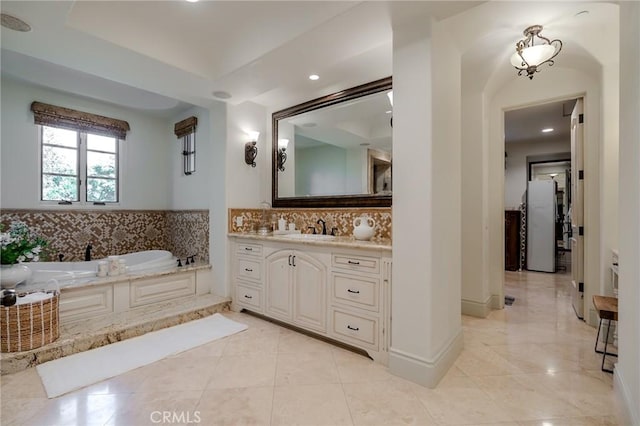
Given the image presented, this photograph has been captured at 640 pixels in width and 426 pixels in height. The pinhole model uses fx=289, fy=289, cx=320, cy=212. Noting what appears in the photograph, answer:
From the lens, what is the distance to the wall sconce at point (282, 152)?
3799 mm

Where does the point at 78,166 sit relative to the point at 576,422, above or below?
above

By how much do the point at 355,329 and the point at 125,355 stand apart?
1856mm

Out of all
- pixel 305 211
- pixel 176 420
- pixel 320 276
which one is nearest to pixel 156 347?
pixel 176 420

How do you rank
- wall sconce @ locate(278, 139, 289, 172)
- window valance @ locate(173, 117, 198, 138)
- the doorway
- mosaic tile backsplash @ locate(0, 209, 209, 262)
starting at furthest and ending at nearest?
the doorway → window valance @ locate(173, 117, 198, 138) → wall sconce @ locate(278, 139, 289, 172) → mosaic tile backsplash @ locate(0, 209, 209, 262)

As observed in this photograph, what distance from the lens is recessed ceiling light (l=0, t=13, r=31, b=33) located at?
190 cm

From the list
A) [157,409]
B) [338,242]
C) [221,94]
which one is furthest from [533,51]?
[157,409]

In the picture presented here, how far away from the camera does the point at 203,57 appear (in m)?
2.78

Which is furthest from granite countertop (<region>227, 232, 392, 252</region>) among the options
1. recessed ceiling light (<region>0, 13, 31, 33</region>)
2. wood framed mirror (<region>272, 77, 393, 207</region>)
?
recessed ceiling light (<region>0, 13, 31, 33</region>)

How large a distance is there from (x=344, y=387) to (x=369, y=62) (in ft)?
8.82

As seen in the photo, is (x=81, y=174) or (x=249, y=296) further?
(x=81, y=174)

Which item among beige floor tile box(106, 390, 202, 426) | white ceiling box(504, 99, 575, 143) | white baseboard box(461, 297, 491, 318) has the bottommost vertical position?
beige floor tile box(106, 390, 202, 426)

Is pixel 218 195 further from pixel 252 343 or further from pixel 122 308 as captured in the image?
pixel 252 343

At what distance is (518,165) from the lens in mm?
6773

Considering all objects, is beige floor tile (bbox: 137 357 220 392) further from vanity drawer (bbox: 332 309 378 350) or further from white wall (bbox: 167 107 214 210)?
white wall (bbox: 167 107 214 210)
